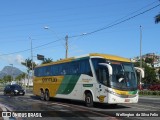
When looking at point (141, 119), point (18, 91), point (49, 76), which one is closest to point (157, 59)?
point (18, 91)

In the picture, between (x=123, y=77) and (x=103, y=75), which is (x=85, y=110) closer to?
(x=103, y=75)

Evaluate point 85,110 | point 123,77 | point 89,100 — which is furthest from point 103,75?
point 85,110

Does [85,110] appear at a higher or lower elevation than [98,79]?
lower

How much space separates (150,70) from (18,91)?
68.7 metres

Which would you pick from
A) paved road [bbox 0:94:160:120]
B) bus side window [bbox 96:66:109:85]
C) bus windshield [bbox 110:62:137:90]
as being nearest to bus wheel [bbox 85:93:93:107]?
paved road [bbox 0:94:160:120]

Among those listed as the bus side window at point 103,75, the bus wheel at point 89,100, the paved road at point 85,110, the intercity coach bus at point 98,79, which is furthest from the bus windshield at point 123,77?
the bus wheel at point 89,100

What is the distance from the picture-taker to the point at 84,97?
24.0 meters

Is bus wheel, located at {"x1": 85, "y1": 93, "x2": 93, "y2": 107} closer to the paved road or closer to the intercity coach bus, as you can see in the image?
the intercity coach bus

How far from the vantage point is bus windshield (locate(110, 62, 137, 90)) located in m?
21.5

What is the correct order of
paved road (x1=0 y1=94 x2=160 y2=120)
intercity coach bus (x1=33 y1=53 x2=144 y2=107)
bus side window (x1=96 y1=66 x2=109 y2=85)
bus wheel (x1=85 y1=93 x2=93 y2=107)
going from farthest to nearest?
bus wheel (x1=85 y1=93 x2=93 y2=107)
bus side window (x1=96 y1=66 x2=109 y2=85)
intercity coach bus (x1=33 y1=53 x2=144 y2=107)
paved road (x1=0 y1=94 x2=160 y2=120)

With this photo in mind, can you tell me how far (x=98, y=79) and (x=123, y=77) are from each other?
1601 millimetres

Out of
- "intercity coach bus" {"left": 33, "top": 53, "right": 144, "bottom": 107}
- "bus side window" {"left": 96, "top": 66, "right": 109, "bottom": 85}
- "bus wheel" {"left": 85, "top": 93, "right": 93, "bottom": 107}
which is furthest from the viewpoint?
"bus wheel" {"left": 85, "top": 93, "right": 93, "bottom": 107}

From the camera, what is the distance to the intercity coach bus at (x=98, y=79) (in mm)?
21422

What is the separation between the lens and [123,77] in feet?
71.2
